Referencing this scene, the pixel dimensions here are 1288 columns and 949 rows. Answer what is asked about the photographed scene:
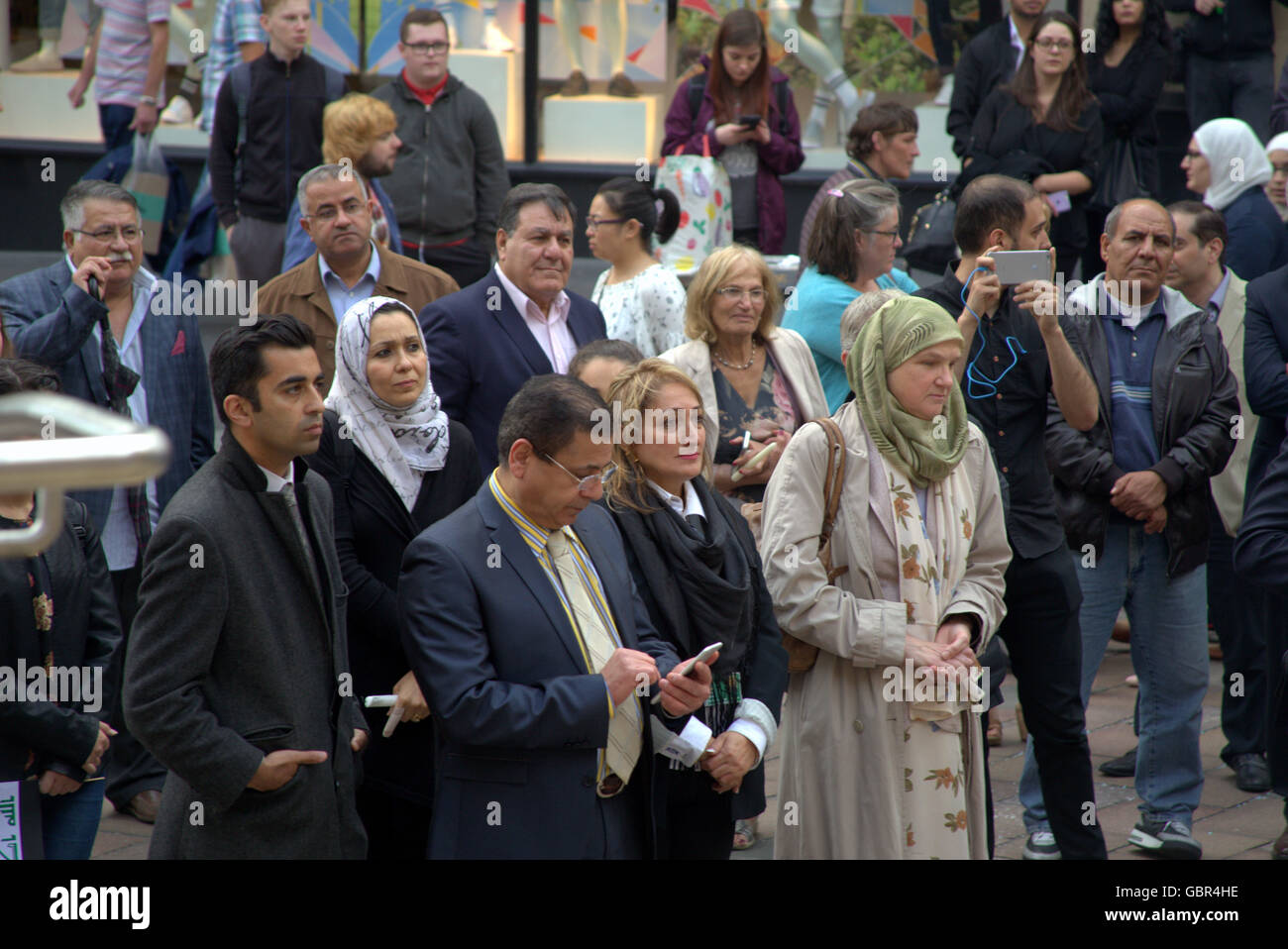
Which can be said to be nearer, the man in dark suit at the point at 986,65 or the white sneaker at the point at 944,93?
the man in dark suit at the point at 986,65

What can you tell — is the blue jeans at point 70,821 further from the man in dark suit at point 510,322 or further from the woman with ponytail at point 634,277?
the woman with ponytail at point 634,277

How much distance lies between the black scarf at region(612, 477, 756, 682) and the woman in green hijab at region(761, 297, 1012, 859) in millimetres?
364

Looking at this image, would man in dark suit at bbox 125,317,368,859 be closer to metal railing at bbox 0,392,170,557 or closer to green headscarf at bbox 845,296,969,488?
green headscarf at bbox 845,296,969,488

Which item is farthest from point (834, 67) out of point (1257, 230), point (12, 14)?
point (12, 14)

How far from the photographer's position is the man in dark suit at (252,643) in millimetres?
3268

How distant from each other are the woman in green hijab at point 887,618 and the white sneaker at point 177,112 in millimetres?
9158

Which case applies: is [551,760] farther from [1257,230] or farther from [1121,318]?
[1257,230]

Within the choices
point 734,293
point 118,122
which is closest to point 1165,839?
point 734,293

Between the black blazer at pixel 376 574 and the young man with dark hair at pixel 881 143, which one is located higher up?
the young man with dark hair at pixel 881 143

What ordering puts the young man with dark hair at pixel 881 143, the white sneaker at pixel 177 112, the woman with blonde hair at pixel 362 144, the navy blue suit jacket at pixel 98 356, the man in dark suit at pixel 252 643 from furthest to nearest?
the white sneaker at pixel 177 112 → the young man with dark hair at pixel 881 143 → the woman with blonde hair at pixel 362 144 → the navy blue suit jacket at pixel 98 356 → the man in dark suit at pixel 252 643

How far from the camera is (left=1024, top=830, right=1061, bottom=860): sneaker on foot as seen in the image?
5168mm

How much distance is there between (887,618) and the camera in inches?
162

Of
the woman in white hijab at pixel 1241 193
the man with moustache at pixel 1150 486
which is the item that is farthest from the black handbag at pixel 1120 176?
the man with moustache at pixel 1150 486

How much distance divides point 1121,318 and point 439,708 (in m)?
3.27
